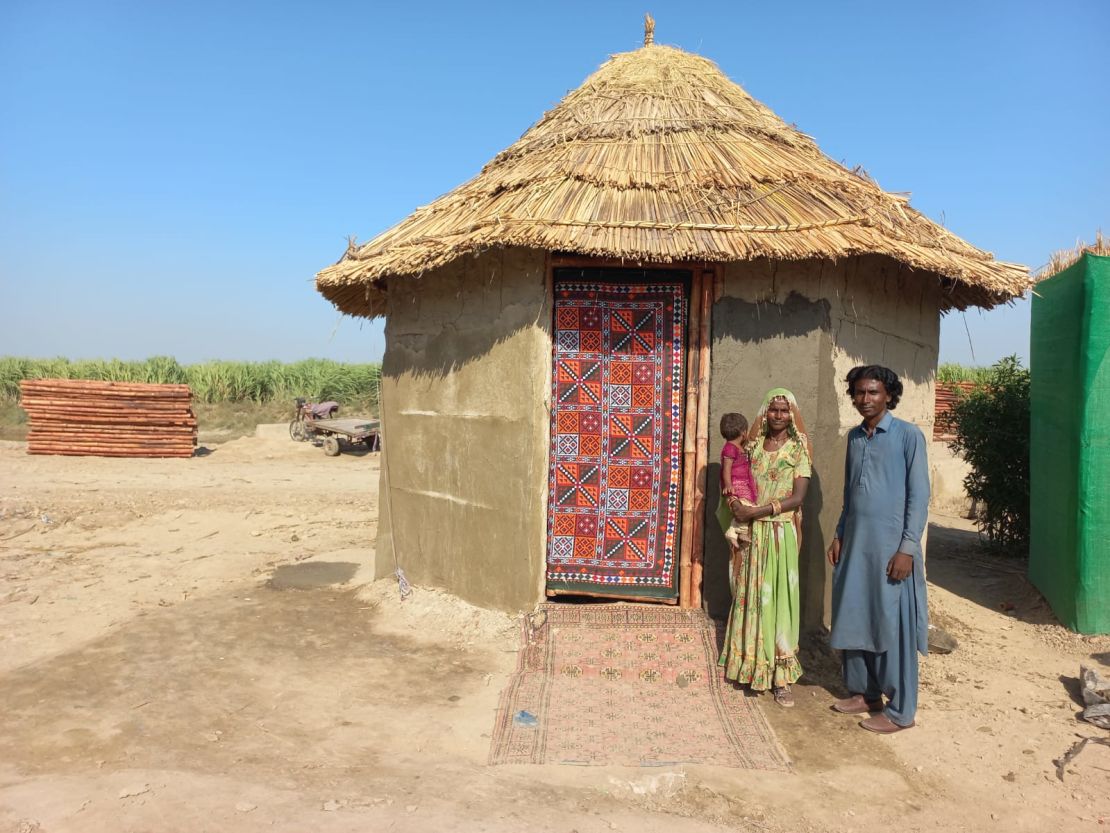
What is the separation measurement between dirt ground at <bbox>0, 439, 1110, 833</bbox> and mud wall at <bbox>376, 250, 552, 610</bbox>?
0.37 m

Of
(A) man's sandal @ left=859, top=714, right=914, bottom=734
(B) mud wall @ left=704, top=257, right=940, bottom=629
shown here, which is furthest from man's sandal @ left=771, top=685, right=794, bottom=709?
(B) mud wall @ left=704, top=257, right=940, bottom=629

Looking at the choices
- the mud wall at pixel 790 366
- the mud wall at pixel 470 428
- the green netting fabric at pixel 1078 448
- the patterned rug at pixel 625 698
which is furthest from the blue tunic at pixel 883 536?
the green netting fabric at pixel 1078 448

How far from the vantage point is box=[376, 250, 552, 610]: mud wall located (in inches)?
192

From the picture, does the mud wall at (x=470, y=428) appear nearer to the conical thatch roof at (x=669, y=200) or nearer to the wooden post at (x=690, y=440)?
the conical thatch roof at (x=669, y=200)

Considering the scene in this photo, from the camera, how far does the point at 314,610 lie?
222 inches

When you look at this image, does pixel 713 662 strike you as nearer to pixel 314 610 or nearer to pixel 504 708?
pixel 504 708

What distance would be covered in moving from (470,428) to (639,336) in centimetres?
135

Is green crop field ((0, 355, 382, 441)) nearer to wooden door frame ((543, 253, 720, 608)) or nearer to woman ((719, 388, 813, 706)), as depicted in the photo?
wooden door frame ((543, 253, 720, 608))

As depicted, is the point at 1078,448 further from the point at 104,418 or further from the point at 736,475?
the point at 104,418

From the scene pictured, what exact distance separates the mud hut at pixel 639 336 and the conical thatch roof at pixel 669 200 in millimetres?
21

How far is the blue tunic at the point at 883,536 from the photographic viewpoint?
3.71 metres

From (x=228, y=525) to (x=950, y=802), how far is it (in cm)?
816

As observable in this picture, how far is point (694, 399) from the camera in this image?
485 cm

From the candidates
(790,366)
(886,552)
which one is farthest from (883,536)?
(790,366)
